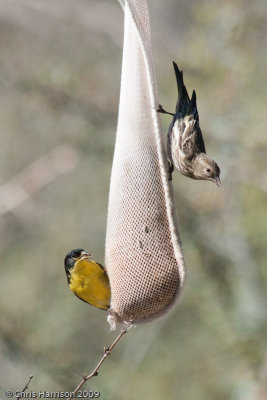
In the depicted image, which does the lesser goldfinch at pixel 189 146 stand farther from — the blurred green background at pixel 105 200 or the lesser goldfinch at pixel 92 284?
the blurred green background at pixel 105 200

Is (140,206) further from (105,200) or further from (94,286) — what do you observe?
(105,200)

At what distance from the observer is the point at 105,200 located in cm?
1123

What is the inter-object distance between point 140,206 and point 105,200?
700cm

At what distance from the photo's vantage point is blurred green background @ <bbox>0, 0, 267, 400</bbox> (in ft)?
29.5

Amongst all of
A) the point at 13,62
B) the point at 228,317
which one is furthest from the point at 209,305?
the point at 13,62

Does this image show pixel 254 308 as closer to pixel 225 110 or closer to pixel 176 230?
pixel 225 110

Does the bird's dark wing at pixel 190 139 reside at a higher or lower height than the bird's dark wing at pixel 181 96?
lower

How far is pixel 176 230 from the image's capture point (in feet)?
13.6

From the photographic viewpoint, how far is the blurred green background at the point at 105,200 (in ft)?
29.5

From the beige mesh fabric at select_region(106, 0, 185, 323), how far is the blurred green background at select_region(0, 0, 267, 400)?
3689mm

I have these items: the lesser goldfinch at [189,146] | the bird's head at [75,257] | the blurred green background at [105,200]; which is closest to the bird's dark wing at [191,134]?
the lesser goldfinch at [189,146]

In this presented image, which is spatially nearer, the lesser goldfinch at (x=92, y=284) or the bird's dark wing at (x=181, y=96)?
the lesser goldfinch at (x=92, y=284)

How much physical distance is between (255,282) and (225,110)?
2311 millimetres

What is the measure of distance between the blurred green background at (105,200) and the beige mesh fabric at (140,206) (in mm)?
3689
